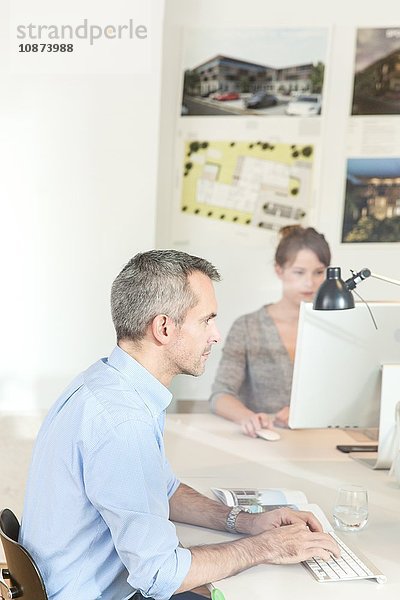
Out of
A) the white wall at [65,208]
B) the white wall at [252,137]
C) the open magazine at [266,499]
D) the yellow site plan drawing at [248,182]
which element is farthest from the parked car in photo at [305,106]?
the open magazine at [266,499]

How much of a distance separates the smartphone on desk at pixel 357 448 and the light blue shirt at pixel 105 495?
113 cm

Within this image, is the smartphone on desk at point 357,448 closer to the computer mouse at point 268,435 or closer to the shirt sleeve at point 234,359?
the computer mouse at point 268,435

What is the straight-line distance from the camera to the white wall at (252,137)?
4727mm

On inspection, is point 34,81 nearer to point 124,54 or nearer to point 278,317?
point 124,54

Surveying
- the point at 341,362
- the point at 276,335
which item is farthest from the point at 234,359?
the point at 341,362

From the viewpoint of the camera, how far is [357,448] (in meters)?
3.11

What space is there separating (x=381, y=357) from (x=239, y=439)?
599mm

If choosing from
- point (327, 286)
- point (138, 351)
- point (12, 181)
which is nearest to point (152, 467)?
point (138, 351)

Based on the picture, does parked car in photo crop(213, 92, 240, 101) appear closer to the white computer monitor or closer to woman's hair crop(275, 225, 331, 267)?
woman's hair crop(275, 225, 331, 267)

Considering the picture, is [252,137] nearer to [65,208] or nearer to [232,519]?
[65,208]

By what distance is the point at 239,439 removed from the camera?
3.16 meters

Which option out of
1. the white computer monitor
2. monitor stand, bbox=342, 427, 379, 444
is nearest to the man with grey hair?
the white computer monitor

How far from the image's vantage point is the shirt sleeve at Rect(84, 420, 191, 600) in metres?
1.93

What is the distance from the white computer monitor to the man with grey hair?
1.95 ft
